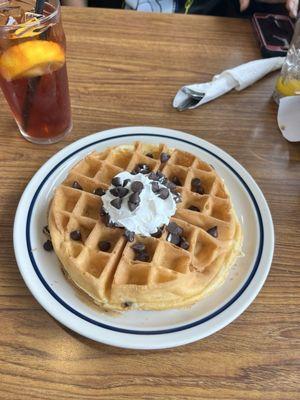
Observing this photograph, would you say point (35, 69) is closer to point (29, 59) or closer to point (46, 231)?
point (29, 59)

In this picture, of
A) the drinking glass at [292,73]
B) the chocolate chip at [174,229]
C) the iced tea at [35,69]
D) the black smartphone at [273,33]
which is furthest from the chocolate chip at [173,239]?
Result: the black smartphone at [273,33]

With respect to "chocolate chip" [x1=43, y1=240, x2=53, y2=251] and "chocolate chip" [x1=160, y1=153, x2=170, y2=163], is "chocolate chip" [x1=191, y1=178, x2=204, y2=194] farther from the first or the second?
"chocolate chip" [x1=43, y1=240, x2=53, y2=251]

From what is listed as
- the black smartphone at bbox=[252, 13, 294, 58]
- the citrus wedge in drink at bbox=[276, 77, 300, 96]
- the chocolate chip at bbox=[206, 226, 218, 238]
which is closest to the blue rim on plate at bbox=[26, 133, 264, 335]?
the chocolate chip at bbox=[206, 226, 218, 238]

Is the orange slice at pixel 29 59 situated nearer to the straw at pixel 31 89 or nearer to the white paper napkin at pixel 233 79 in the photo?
the straw at pixel 31 89

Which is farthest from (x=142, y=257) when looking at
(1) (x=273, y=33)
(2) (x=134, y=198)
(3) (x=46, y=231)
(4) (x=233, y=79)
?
(1) (x=273, y=33)

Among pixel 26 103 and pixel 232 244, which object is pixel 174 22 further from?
pixel 232 244

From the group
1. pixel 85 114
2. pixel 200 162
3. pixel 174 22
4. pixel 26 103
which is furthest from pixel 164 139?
pixel 174 22
